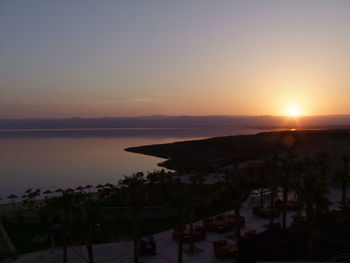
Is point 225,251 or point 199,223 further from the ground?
point 225,251

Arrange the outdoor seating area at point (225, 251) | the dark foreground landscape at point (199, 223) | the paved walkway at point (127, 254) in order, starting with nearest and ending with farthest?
the dark foreground landscape at point (199, 223) < the outdoor seating area at point (225, 251) < the paved walkway at point (127, 254)

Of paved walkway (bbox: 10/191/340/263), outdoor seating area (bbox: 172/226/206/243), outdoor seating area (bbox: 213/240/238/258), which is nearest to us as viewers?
outdoor seating area (bbox: 213/240/238/258)

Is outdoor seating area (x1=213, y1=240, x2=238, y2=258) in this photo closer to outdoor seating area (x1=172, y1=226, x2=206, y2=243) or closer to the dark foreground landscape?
the dark foreground landscape

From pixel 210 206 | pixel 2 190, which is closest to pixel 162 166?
pixel 2 190

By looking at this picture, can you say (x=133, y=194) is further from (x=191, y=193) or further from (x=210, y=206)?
(x=210, y=206)

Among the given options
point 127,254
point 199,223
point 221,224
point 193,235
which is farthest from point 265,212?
point 127,254

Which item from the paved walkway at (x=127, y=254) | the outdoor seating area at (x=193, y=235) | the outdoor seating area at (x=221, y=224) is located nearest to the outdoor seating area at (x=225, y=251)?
the paved walkway at (x=127, y=254)

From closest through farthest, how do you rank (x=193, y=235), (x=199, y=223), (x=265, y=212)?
(x=193, y=235)
(x=199, y=223)
(x=265, y=212)

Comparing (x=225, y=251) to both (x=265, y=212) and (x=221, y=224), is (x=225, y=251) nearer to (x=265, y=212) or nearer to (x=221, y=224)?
(x=221, y=224)

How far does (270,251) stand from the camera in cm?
2070

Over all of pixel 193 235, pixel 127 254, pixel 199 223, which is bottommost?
pixel 127 254

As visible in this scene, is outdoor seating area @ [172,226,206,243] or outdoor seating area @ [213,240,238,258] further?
outdoor seating area @ [172,226,206,243]

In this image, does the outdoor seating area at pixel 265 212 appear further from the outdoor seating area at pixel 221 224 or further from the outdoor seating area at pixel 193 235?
the outdoor seating area at pixel 193 235

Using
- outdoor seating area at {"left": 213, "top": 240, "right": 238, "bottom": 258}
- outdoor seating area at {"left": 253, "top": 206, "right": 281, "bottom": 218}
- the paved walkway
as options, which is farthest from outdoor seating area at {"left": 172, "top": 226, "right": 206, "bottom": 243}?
outdoor seating area at {"left": 253, "top": 206, "right": 281, "bottom": 218}
